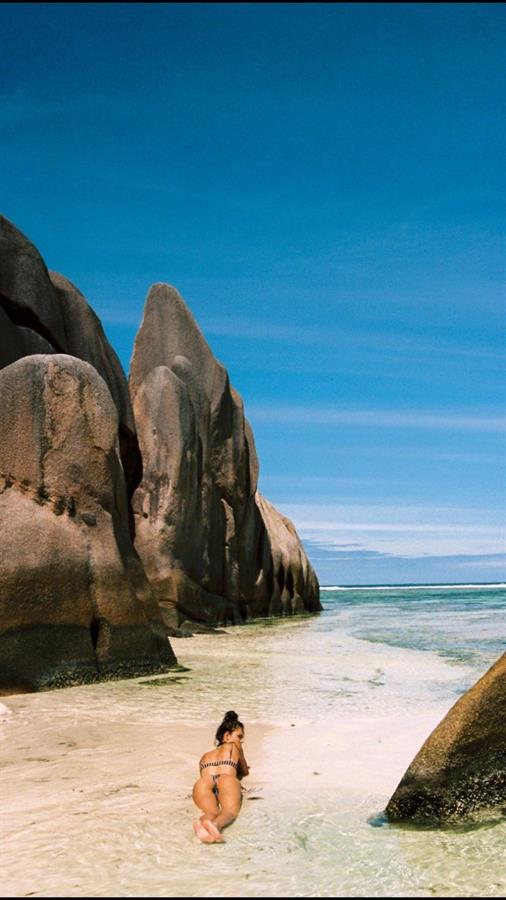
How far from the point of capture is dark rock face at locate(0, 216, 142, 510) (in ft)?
50.0

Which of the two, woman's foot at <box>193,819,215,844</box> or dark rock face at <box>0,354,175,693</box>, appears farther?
dark rock face at <box>0,354,175,693</box>

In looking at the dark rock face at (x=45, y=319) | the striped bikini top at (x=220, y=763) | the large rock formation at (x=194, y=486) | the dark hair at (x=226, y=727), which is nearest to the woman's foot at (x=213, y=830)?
the striped bikini top at (x=220, y=763)

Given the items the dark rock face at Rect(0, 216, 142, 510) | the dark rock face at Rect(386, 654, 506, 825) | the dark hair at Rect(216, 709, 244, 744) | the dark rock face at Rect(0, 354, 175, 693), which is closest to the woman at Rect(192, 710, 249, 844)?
the dark hair at Rect(216, 709, 244, 744)

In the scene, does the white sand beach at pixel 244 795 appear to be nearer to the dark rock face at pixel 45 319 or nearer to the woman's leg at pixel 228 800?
the woman's leg at pixel 228 800

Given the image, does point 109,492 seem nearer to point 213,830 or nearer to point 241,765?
point 241,765

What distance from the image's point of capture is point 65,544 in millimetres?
10203

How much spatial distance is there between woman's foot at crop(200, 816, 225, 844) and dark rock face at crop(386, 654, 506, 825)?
92 cm

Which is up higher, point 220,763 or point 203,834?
point 220,763

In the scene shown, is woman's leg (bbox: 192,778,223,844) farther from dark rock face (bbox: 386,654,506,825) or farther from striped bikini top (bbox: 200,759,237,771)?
dark rock face (bbox: 386,654,506,825)

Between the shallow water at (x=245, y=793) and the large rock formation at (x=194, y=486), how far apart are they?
28.0 feet

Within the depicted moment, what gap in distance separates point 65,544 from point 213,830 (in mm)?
6347

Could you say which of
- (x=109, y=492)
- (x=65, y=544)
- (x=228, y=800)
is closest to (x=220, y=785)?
(x=228, y=800)

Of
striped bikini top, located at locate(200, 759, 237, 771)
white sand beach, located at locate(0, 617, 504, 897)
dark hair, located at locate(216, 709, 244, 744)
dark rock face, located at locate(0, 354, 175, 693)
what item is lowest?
white sand beach, located at locate(0, 617, 504, 897)

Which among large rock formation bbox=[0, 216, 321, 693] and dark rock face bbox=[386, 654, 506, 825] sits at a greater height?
large rock formation bbox=[0, 216, 321, 693]
